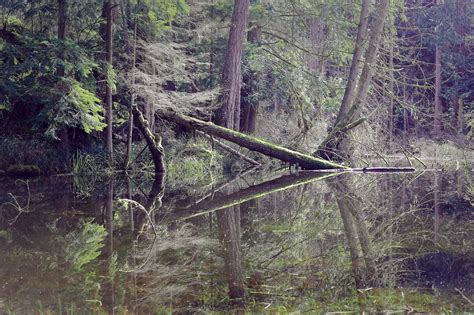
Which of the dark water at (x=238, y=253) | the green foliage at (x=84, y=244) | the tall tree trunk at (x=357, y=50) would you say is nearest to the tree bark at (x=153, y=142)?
the dark water at (x=238, y=253)

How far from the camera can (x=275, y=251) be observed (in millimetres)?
5535

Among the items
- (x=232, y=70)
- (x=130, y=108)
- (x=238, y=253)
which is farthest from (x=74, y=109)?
Answer: (x=238, y=253)

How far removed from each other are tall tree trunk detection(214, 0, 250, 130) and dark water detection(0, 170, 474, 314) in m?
6.14

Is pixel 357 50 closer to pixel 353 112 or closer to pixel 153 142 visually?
pixel 353 112

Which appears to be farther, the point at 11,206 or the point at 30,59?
the point at 30,59

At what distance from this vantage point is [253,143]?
13781 mm

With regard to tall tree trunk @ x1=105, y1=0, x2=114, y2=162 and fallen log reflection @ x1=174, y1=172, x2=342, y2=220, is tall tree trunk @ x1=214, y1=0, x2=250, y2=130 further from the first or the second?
tall tree trunk @ x1=105, y1=0, x2=114, y2=162

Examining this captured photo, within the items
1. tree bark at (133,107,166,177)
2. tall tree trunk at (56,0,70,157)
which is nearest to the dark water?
tree bark at (133,107,166,177)

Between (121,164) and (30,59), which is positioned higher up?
(30,59)

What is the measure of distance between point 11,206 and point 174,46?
807 cm

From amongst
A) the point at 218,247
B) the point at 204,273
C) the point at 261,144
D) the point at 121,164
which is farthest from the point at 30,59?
the point at 204,273

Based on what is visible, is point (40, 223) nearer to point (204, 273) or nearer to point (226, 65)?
point (204, 273)

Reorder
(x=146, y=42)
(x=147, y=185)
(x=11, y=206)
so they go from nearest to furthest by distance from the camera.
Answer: (x=11, y=206), (x=147, y=185), (x=146, y=42)

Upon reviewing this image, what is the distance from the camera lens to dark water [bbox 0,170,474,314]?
3.92 metres
